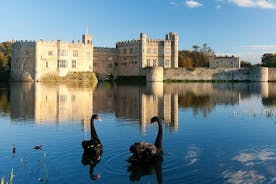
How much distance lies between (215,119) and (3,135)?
11.2 m

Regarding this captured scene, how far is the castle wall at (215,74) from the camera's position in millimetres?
75312

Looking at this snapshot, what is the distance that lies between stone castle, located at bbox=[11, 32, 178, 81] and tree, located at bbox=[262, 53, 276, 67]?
2655 centimetres

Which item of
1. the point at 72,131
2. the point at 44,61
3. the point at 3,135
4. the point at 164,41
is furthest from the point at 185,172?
the point at 164,41

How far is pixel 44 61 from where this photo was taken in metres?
71.5

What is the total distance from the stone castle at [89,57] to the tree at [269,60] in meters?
26.6

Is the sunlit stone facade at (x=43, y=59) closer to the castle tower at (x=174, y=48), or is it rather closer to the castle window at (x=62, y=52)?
the castle window at (x=62, y=52)

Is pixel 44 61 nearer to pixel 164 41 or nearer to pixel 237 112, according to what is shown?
pixel 164 41

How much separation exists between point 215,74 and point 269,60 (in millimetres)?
25251

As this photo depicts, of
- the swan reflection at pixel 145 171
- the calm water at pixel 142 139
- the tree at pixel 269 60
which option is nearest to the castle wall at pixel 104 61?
the tree at pixel 269 60

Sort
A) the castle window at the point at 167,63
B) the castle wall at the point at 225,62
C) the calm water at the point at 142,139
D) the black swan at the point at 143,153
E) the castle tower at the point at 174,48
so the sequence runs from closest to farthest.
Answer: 1. the calm water at the point at 142,139
2. the black swan at the point at 143,153
3. the castle tower at the point at 174,48
4. the castle window at the point at 167,63
5. the castle wall at the point at 225,62

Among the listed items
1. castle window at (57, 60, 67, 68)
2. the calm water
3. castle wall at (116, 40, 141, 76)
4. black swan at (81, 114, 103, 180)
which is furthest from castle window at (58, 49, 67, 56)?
black swan at (81, 114, 103, 180)

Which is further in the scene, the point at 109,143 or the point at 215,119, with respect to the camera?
the point at 215,119

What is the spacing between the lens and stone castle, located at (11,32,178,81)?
7050 centimetres

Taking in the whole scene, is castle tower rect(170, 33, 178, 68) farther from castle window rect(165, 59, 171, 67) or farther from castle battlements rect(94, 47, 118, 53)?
castle battlements rect(94, 47, 118, 53)
